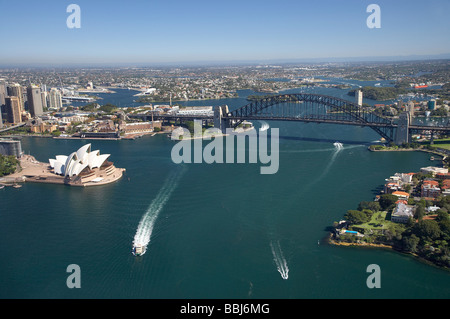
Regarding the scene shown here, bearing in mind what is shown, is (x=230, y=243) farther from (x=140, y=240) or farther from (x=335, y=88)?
(x=335, y=88)

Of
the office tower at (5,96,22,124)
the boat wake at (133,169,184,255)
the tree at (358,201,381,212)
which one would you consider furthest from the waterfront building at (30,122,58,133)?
the tree at (358,201,381,212)

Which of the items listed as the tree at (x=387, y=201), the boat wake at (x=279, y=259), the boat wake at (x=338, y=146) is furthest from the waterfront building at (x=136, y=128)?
the boat wake at (x=279, y=259)

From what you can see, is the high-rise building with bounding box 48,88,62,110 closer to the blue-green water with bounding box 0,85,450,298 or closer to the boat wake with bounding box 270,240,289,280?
the blue-green water with bounding box 0,85,450,298

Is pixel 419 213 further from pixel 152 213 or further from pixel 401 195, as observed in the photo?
pixel 152 213

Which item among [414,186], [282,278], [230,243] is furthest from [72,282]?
[414,186]

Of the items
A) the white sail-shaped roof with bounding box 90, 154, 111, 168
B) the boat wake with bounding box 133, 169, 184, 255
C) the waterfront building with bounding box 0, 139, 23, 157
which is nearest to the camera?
the boat wake with bounding box 133, 169, 184, 255

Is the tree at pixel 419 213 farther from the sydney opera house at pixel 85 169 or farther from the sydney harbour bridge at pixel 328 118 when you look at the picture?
the sydney harbour bridge at pixel 328 118

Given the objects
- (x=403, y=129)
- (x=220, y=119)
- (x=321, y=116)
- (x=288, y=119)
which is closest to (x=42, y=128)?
(x=220, y=119)
